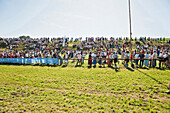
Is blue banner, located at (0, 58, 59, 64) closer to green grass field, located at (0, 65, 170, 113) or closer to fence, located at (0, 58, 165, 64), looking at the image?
fence, located at (0, 58, 165, 64)

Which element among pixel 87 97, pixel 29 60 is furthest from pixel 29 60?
pixel 87 97

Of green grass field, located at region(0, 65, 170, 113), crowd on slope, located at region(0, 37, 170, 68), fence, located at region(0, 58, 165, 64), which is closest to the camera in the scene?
green grass field, located at region(0, 65, 170, 113)

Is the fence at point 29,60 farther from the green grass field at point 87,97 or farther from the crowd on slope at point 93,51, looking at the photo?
the green grass field at point 87,97

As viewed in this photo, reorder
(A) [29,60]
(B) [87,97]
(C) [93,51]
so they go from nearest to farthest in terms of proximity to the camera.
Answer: (B) [87,97] < (A) [29,60] < (C) [93,51]

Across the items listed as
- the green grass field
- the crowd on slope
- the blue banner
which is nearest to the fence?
the blue banner

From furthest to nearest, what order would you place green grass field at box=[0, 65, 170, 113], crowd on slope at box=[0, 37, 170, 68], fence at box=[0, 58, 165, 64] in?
fence at box=[0, 58, 165, 64] → crowd on slope at box=[0, 37, 170, 68] → green grass field at box=[0, 65, 170, 113]

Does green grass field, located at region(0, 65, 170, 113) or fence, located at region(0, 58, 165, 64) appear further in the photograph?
fence, located at region(0, 58, 165, 64)

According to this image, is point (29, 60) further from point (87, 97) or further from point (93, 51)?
point (87, 97)

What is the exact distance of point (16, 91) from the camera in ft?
24.5

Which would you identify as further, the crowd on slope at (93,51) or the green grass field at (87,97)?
the crowd on slope at (93,51)

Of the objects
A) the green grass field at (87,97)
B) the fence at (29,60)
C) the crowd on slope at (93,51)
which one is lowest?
the green grass field at (87,97)

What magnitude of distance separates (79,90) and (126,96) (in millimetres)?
2760

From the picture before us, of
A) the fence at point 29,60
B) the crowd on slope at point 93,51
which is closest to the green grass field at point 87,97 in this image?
the crowd on slope at point 93,51

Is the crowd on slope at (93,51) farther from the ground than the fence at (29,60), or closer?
farther from the ground
